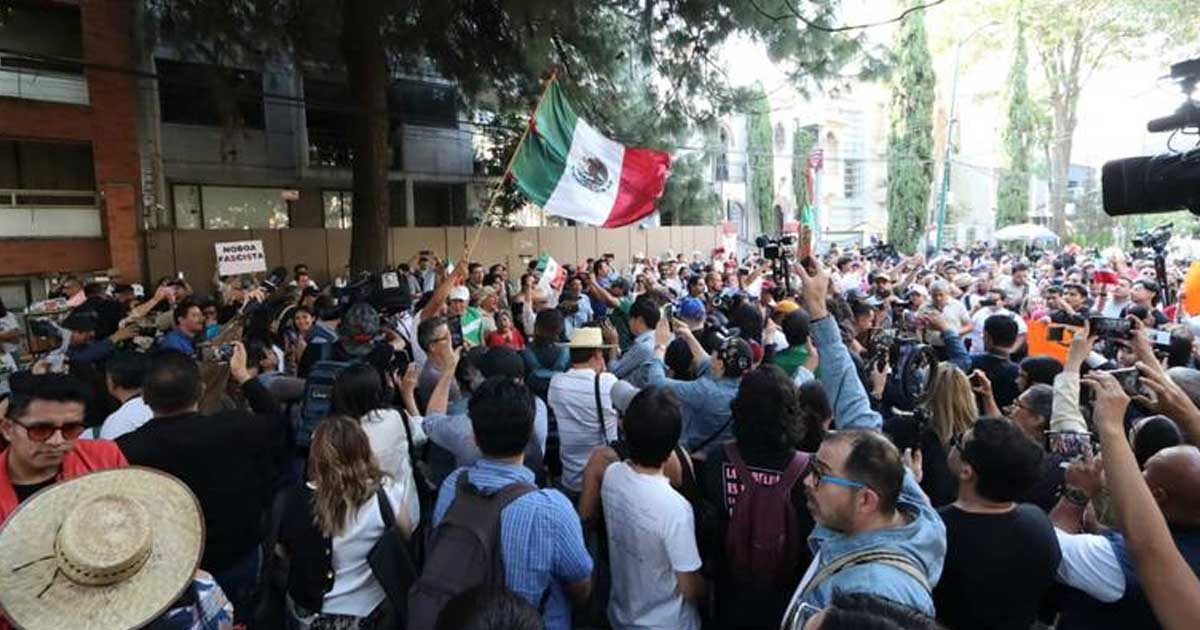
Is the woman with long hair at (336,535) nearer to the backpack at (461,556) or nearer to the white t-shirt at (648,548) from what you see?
the backpack at (461,556)

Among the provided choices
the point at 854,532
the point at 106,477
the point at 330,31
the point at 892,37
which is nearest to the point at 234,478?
the point at 106,477

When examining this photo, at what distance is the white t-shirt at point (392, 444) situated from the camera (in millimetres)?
3127

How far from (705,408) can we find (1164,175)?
2.66m

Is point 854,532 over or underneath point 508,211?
underneath

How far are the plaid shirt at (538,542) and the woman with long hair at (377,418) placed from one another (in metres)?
0.78

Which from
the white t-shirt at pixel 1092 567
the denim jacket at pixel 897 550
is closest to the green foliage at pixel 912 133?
the white t-shirt at pixel 1092 567

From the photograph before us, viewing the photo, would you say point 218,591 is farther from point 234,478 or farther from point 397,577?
point 234,478

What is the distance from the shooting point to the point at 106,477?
78.7 inches

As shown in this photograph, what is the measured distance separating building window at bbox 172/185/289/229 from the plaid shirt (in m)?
16.2

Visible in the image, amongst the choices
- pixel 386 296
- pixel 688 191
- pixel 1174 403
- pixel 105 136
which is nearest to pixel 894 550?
pixel 1174 403

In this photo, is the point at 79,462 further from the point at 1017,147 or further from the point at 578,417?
the point at 1017,147

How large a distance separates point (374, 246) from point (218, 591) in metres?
10.2

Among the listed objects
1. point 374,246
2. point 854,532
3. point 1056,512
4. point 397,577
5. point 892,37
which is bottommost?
point 397,577

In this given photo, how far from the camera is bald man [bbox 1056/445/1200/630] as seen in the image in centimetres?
207
